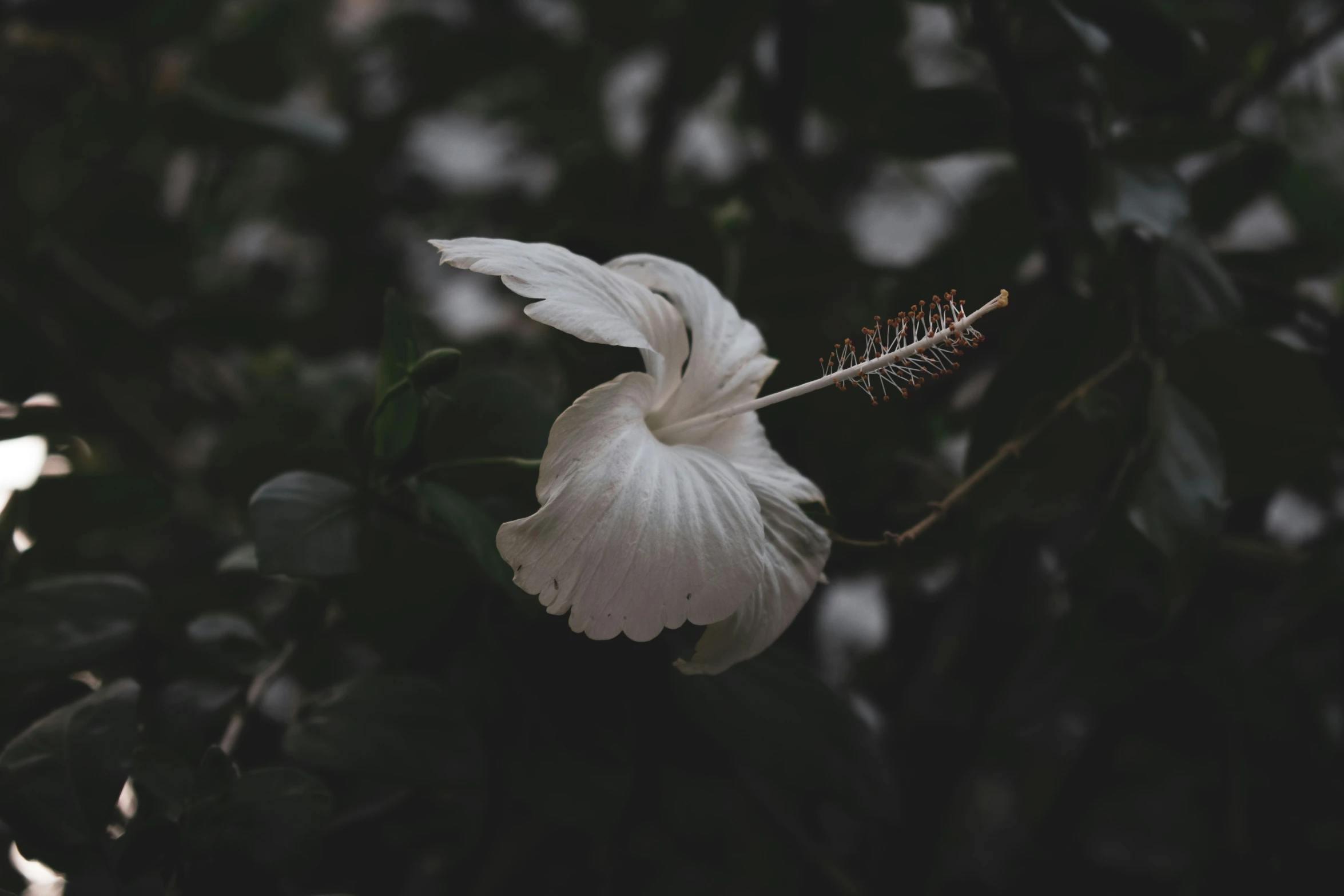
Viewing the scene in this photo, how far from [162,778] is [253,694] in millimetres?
111

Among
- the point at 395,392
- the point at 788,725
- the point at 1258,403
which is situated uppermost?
the point at 395,392

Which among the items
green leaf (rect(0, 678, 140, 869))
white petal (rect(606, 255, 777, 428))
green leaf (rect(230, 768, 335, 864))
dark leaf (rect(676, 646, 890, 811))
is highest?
white petal (rect(606, 255, 777, 428))

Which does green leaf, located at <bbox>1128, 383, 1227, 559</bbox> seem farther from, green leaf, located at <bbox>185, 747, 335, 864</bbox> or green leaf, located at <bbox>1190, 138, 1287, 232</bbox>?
green leaf, located at <bbox>185, 747, 335, 864</bbox>

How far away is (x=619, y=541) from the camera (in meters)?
0.44

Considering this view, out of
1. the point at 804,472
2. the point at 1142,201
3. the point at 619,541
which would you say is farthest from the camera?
the point at 804,472

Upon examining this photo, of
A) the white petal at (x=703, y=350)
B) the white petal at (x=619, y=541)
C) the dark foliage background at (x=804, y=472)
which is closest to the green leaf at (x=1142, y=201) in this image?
the dark foliage background at (x=804, y=472)

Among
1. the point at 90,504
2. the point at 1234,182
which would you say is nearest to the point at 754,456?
the point at 90,504

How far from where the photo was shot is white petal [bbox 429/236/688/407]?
463 millimetres

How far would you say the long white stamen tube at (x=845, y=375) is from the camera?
54cm

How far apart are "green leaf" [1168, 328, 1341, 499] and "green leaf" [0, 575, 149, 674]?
768 millimetres

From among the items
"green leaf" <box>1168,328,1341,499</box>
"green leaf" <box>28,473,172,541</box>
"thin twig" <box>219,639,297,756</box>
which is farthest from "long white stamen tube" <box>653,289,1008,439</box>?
"green leaf" <box>28,473,172,541</box>

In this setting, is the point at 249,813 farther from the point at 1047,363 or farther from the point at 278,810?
the point at 1047,363

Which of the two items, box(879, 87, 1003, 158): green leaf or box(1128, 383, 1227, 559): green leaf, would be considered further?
box(879, 87, 1003, 158): green leaf

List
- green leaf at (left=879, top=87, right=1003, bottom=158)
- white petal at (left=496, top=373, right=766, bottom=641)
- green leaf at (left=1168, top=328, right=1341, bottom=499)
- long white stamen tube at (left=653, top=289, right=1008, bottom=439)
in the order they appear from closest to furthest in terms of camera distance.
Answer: white petal at (left=496, top=373, right=766, bottom=641) < long white stamen tube at (left=653, top=289, right=1008, bottom=439) < green leaf at (left=1168, top=328, right=1341, bottom=499) < green leaf at (left=879, top=87, right=1003, bottom=158)
